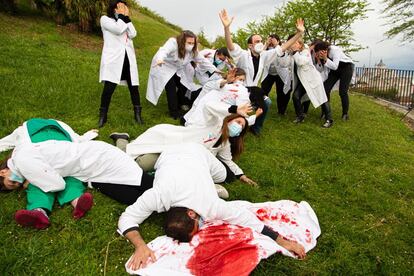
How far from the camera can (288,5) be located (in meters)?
27.4

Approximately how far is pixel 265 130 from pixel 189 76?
6.59ft

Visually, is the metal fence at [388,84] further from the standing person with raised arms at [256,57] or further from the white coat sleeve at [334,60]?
the standing person with raised arms at [256,57]

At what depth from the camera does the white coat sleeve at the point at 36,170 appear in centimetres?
362

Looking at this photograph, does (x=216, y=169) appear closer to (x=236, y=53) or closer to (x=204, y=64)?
(x=236, y=53)

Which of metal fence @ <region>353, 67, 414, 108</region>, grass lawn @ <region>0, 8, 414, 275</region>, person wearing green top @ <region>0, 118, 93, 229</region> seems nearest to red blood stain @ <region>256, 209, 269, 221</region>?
grass lawn @ <region>0, 8, 414, 275</region>

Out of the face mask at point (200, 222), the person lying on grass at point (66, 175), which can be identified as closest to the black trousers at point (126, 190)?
the person lying on grass at point (66, 175)

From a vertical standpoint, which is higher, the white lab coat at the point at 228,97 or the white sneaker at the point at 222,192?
the white lab coat at the point at 228,97

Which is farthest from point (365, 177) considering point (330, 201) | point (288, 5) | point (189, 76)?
point (288, 5)

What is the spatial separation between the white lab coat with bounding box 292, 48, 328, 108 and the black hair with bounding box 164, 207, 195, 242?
530 cm

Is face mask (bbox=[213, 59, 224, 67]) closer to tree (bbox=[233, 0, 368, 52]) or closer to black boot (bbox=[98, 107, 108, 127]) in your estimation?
black boot (bbox=[98, 107, 108, 127])

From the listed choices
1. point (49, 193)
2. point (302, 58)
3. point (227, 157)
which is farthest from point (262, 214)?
point (302, 58)

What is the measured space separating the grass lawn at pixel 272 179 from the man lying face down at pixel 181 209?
0.80 feet

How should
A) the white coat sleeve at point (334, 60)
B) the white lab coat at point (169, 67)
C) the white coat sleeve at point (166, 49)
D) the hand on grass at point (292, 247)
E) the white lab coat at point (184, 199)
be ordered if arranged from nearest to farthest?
the white lab coat at point (184, 199)
the hand on grass at point (292, 247)
the white coat sleeve at point (166, 49)
the white lab coat at point (169, 67)
the white coat sleeve at point (334, 60)

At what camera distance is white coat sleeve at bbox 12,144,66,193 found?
3615 millimetres
